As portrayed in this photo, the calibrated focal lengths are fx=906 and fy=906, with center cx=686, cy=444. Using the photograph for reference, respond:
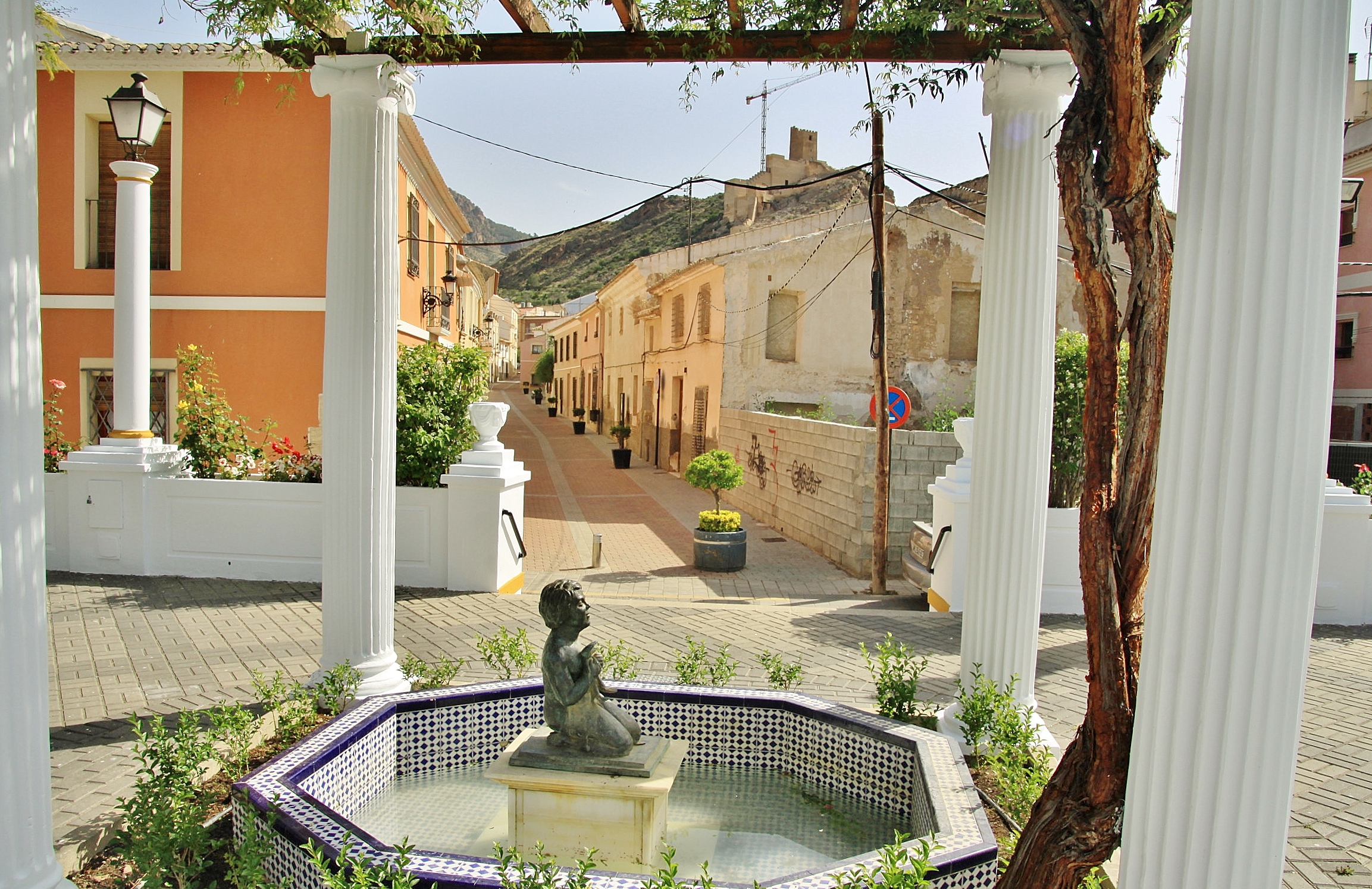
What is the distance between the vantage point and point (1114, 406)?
9.23 ft

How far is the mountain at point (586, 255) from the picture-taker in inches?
3445

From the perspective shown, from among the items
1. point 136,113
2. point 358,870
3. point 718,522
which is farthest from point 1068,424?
point 136,113

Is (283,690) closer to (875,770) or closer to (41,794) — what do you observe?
(41,794)

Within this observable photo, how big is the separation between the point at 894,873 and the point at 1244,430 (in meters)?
1.60

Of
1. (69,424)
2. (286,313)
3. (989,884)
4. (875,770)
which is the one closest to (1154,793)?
(989,884)

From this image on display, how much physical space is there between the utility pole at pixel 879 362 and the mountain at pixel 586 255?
2515 inches

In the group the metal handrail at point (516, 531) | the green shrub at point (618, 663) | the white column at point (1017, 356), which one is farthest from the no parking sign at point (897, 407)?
the white column at point (1017, 356)

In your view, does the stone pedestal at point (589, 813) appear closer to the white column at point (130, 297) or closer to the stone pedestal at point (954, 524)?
the stone pedestal at point (954, 524)

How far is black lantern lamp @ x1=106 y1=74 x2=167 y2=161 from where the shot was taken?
25.3 ft

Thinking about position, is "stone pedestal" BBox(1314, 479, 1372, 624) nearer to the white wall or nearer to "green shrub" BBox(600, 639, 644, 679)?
"green shrub" BBox(600, 639, 644, 679)

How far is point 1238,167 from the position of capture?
6.25ft

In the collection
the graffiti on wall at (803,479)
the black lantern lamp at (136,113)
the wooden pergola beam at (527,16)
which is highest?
the black lantern lamp at (136,113)

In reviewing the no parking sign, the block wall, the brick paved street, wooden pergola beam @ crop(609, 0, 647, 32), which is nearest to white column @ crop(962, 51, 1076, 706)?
the brick paved street

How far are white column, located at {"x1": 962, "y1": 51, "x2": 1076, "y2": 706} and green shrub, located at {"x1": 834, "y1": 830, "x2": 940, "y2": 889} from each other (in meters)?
1.81
